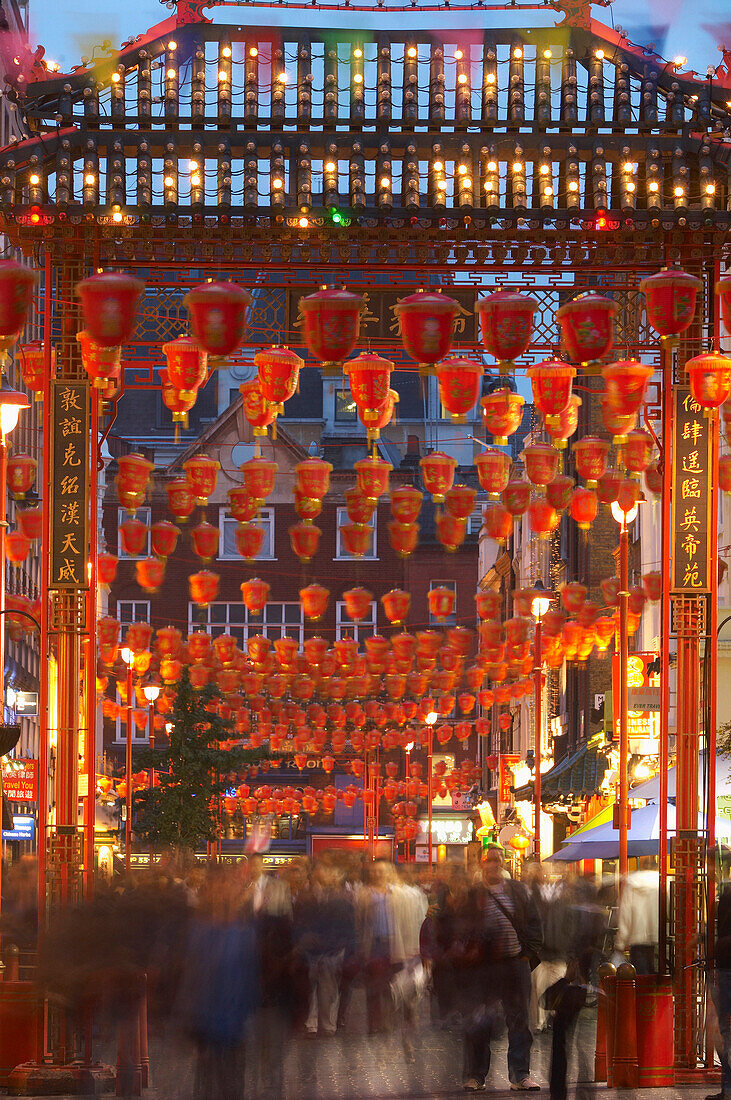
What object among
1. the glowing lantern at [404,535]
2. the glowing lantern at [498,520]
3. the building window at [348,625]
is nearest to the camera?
the glowing lantern at [404,535]

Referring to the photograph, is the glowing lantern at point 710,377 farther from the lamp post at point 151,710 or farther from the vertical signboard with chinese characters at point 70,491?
the lamp post at point 151,710

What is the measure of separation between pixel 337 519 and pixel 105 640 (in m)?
39.5

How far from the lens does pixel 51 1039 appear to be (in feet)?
52.2

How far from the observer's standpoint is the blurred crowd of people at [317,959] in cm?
1191

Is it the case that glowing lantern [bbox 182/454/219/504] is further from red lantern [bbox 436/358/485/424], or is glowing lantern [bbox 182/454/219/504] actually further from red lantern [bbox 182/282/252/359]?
red lantern [bbox 182/282/252/359]

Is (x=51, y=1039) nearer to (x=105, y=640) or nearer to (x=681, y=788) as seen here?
(x=681, y=788)

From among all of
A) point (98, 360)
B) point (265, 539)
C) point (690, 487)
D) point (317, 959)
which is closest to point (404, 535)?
point (317, 959)

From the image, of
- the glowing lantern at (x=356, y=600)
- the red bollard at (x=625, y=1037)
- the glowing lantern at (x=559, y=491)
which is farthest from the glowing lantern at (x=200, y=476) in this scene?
the glowing lantern at (x=356, y=600)

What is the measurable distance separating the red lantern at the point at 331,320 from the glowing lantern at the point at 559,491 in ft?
37.5

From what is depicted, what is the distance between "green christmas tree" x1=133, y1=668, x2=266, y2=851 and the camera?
48.1 meters

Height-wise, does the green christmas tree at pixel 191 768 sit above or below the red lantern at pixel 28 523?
below

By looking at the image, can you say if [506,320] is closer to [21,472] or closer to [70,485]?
[70,485]

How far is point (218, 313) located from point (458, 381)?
9.85 feet

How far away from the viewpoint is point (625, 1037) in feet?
52.1
